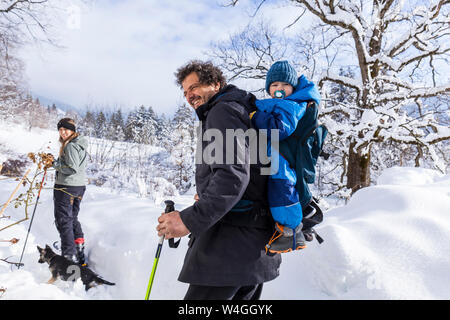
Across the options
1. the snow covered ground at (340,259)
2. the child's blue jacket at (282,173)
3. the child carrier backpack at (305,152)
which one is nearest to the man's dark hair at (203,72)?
the child's blue jacket at (282,173)

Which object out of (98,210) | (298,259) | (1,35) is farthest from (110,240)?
(1,35)

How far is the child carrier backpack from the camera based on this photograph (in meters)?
1.38

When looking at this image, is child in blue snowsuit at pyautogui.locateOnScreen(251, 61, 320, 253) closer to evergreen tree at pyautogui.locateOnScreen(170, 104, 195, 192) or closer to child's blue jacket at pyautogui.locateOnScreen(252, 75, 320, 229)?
child's blue jacket at pyautogui.locateOnScreen(252, 75, 320, 229)

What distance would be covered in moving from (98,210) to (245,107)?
16.0ft

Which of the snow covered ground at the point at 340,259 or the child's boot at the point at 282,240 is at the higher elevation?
the child's boot at the point at 282,240

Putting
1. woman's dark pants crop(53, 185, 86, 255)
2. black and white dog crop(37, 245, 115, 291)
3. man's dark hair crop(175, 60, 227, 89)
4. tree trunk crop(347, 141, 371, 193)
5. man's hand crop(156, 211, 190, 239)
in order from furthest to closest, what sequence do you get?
tree trunk crop(347, 141, 371, 193) < woman's dark pants crop(53, 185, 86, 255) < black and white dog crop(37, 245, 115, 291) < man's dark hair crop(175, 60, 227, 89) < man's hand crop(156, 211, 190, 239)

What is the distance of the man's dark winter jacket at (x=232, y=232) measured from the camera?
4.06 feet

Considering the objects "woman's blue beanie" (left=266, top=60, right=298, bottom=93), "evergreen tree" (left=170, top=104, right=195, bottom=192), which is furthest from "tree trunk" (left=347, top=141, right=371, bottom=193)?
"evergreen tree" (left=170, top=104, right=195, bottom=192)

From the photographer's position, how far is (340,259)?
2.27 meters

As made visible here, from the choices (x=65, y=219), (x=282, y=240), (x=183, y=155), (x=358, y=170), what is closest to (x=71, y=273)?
(x=65, y=219)

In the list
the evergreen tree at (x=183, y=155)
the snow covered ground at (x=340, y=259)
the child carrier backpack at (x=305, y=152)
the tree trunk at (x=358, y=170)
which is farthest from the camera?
the evergreen tree at (x=183, y=155)

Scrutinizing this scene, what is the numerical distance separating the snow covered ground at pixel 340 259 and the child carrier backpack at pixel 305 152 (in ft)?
3.48

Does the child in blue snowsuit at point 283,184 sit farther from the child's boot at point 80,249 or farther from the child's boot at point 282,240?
the child's boot at point 80,249

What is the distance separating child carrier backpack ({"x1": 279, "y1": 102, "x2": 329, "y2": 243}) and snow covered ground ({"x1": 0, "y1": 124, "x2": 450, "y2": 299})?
3.48ft
